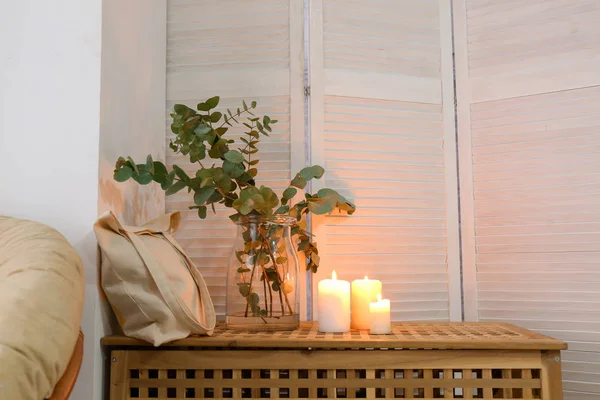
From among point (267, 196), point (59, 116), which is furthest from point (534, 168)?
point (59, 116)

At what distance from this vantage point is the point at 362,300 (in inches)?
58.6

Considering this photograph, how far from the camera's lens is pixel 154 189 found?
67.4 inches

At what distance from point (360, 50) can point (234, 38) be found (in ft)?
1.26

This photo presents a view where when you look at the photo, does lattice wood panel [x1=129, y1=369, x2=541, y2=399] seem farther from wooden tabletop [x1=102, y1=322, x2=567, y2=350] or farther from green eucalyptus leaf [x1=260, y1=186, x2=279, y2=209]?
green eucalyptus leaf [x1=260, y1=186, x2=279, y2=209]

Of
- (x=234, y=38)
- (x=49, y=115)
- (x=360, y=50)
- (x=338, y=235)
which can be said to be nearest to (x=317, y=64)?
(x=360, y=50)

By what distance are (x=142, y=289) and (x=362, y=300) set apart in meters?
0.53

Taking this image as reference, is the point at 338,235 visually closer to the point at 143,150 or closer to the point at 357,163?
the point at 357,163

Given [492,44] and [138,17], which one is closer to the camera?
[138,17]

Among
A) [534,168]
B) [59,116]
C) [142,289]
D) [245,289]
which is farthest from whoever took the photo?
[534,168]

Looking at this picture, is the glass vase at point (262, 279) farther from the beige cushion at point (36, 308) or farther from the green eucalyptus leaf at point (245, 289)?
the beige cushion at point (36, 308)

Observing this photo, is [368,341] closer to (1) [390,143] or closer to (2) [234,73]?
(1) [390,143]

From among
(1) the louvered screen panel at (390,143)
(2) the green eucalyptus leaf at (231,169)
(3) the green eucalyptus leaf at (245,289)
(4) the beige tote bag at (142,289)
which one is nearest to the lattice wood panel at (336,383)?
(4) the beige tote bag at (142,289)

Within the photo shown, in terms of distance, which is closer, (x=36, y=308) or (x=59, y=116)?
(x=36, y=308)

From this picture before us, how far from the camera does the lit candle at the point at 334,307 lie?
4.61 ft
